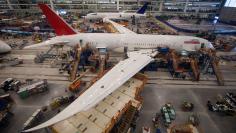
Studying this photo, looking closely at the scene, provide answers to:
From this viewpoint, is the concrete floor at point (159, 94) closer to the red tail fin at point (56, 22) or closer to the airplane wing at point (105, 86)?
Answer: the airplane wing at point (105, 86)

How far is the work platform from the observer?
475 inches

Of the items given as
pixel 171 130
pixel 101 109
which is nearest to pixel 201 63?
pixel 171 130

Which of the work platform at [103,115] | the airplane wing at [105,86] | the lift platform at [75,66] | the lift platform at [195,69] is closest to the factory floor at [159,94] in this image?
the lift platform at [195,69]

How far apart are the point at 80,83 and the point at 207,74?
66.9 feet

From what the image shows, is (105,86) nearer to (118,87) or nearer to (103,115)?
(118,87)

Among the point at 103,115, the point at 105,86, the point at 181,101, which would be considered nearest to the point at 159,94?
the point at 181,101

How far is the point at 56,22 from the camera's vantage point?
2478 centimetres

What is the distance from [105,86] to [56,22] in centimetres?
1688

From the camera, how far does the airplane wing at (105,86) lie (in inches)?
408

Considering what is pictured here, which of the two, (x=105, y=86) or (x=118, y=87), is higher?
(x=105, y=86)

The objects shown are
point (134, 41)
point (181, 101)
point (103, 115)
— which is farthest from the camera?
point (134, 41)

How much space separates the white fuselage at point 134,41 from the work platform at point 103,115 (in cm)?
1031

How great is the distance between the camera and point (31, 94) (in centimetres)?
1888

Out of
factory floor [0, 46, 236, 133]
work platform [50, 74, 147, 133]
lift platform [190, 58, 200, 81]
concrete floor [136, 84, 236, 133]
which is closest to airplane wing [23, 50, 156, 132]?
work platform [50, 74, 147, 133]
